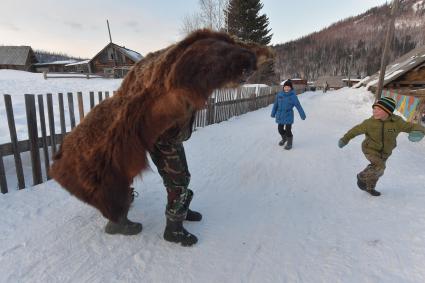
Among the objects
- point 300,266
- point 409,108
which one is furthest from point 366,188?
point 409,108

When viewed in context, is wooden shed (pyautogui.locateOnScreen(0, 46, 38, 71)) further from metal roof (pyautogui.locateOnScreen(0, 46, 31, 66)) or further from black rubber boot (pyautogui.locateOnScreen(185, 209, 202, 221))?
black rubber boot (pyautogui.locateOnScreen(185, 209, 202, 221))

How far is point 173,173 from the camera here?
7.38ft

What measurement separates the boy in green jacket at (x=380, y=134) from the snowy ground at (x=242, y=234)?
0.29 m

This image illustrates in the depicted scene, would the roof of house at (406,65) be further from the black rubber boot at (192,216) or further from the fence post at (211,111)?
the black rubber boot at (192,216)

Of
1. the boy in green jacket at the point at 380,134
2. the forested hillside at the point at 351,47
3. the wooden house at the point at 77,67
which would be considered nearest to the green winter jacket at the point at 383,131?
the boy in green jacket at the point at 380,134

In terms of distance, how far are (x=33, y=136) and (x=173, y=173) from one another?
245 cm

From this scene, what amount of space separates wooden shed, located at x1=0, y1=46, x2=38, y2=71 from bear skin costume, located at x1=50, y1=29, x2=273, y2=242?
50362mm

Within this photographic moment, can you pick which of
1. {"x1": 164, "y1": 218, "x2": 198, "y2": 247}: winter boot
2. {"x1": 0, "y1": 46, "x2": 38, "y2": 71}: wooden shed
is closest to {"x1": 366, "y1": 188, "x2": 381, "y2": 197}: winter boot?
{"x1": 164, "y1": 218, "x2": 198, "y2": 247}: winter boot

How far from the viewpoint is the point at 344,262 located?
2238mm

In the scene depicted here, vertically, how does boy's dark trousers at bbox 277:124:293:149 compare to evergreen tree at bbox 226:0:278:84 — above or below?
below

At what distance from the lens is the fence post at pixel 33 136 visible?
3.46m

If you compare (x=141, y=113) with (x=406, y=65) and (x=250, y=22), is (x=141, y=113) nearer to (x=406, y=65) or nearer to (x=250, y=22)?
(x=406, y=65)

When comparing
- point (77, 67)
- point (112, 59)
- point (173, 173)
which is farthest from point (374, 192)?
point (77, 67)

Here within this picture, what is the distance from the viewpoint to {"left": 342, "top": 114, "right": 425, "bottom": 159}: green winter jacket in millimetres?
3262
